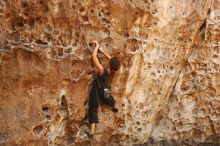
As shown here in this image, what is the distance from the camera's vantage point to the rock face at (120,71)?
17.6 ft

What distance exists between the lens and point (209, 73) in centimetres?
707

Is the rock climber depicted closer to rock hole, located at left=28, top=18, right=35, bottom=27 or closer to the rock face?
the rock face

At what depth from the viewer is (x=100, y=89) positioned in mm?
5820

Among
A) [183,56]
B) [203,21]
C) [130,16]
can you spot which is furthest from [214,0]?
[130,16]

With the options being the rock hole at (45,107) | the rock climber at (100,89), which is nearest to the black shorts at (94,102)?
the rock climber at (100,89)

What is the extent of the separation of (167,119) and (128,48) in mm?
1561

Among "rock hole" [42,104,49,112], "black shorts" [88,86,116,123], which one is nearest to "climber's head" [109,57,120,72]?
"black shorts" [88,86,116,123]

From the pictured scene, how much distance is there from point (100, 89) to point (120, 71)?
20.2 inches

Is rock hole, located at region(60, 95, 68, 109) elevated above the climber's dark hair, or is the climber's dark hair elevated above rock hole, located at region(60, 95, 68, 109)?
the climber's dark hair

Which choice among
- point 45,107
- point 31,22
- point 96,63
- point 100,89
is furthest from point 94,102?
point 31,22

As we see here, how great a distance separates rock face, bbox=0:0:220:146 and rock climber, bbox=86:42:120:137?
0.09 metres

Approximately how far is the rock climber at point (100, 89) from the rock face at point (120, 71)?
94mm

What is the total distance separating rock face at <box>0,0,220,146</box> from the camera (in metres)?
5.38

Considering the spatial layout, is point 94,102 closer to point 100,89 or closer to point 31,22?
point 100,89
